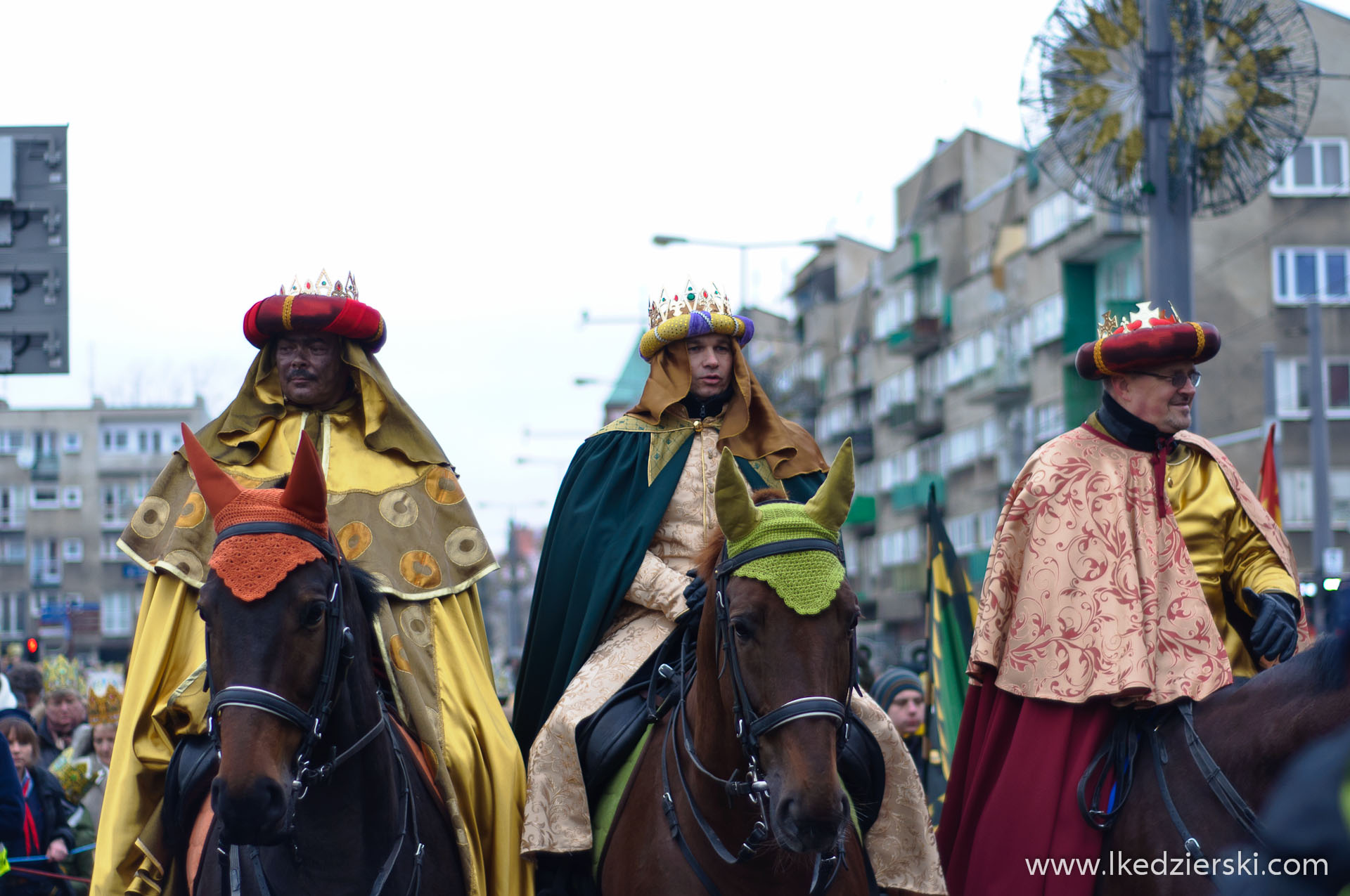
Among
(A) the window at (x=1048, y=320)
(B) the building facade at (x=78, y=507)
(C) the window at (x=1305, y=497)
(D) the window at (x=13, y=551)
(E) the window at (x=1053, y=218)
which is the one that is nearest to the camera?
(C) the window at (x=1305, y=497)

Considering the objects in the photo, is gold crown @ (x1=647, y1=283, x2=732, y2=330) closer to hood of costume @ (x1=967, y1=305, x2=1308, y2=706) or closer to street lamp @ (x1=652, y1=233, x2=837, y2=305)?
hood of costume @ (x1=967, y1=305, x2=1308, y2=706)

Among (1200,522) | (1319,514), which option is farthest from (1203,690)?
(1319,514)

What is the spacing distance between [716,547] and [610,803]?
1343 mm

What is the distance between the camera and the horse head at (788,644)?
417 centimetres

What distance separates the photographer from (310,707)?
4.37 m

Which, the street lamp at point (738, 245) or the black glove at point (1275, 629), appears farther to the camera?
the street lamp at point (738, 245)

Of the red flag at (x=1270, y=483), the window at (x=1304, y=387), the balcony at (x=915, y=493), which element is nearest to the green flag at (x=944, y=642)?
the red flag at (x=1270, y=483)

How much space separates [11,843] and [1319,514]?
18.5 metres

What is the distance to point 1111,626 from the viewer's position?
18.9 feet

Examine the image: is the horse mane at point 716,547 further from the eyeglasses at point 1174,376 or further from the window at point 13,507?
the window at point 13,507

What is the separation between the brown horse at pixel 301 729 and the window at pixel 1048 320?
40.3 m

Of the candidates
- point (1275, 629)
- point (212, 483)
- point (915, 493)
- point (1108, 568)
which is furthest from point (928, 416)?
point (212, 483)

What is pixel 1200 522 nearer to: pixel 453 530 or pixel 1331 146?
pixel 453 530

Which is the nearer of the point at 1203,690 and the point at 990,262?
the point at 1203,690
